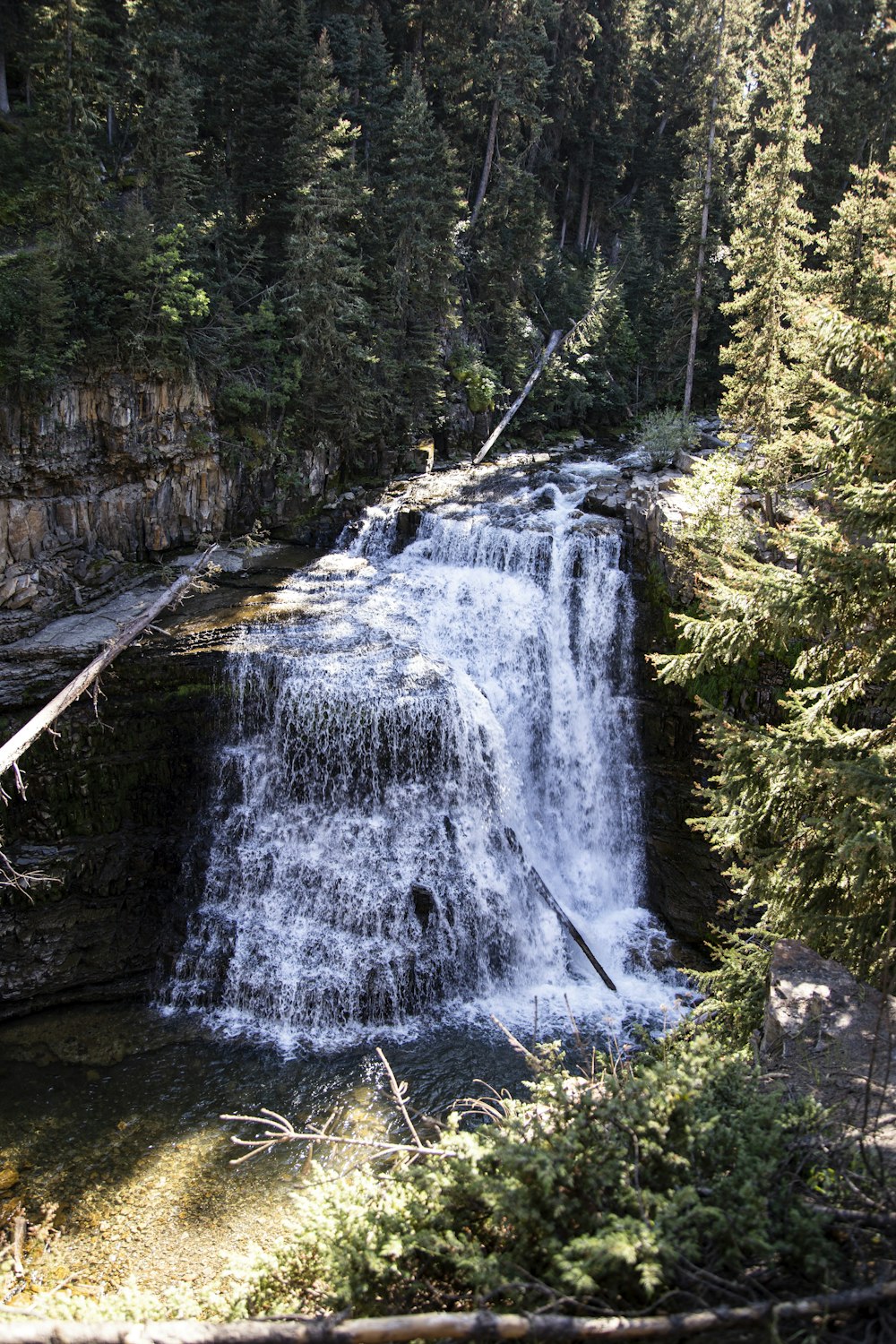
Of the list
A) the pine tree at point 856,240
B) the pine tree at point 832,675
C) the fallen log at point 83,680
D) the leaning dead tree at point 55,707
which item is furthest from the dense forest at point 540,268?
the leaning dead tree at point 55,707

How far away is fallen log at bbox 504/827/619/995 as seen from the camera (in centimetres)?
1280

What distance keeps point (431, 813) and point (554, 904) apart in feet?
8.69

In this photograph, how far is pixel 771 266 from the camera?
1720cm

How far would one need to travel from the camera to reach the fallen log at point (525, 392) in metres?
25.3

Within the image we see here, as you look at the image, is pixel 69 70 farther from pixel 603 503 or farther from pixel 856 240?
pixel 856 240

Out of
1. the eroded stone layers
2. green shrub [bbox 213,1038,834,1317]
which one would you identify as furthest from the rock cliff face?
green shrub [bbox 213,1038,834,1317]

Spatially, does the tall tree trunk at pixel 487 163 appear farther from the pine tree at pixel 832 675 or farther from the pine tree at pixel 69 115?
the pine tree at pixel 832 675

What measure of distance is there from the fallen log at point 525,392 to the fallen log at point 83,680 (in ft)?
38.6

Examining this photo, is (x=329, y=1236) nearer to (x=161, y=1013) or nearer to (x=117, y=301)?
(x=161, y=1013)

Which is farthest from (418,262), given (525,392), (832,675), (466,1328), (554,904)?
(466,1328)

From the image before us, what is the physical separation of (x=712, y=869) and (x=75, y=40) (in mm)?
22885

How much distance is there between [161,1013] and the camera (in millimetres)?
12250

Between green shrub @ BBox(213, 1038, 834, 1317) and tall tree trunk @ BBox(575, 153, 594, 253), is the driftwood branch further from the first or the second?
tall tree trunk @ BBox(575, 153, 594, 253)

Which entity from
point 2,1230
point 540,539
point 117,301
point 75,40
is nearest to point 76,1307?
point 2,1230
